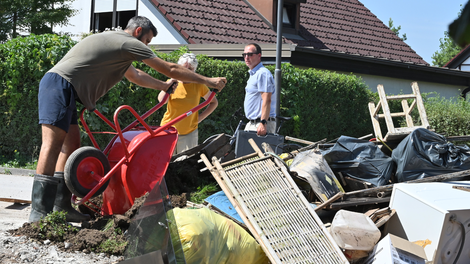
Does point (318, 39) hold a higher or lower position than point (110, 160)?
higher

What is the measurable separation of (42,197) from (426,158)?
12.8 ft

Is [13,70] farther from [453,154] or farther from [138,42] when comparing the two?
[453,154]

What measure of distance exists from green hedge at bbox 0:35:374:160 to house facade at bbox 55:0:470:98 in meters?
1.65

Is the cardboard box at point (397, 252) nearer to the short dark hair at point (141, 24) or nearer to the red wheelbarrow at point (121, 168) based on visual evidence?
the red wheelbarrow at point (121, 168)

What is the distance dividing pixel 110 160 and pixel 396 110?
10.1m

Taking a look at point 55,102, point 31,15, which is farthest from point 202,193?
point 31,15

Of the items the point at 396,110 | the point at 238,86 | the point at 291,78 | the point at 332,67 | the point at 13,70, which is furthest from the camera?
the point at 332,67

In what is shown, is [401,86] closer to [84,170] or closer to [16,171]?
[16,171]

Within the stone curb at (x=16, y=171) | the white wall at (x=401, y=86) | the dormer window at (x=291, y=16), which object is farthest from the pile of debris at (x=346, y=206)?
the dormer window at (x=291, y=16)

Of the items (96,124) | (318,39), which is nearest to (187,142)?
(96,124)

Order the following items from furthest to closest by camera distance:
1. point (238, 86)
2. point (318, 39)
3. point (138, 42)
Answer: point (318, 39) → point (238, 86) → point (138, 42)

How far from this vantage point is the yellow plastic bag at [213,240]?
3299 mm

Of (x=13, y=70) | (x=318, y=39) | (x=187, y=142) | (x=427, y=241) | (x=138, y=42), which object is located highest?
(x=318, y=39)

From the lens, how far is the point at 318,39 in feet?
49.4
